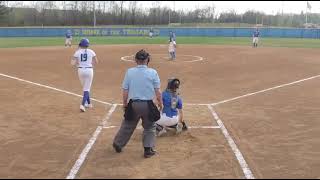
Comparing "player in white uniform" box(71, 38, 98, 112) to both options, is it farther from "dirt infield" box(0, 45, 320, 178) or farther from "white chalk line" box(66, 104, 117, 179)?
"white chalk line" box(66, 104, 117, 179)

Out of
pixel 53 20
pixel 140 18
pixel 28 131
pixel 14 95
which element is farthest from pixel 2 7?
pixel 28 131

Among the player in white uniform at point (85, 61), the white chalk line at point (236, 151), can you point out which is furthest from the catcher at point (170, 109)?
the player in white uniform at point (85, 61)

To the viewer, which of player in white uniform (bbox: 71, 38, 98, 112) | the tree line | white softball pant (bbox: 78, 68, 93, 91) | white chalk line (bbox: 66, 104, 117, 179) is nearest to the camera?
white chalk line (bbox: 66, 104, 117, 179)

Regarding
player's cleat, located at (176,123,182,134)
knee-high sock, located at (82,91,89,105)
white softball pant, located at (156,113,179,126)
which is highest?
knee-high sock, located at (82,91,89,105)

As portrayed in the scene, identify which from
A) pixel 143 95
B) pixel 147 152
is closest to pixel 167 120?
pixel 147 152

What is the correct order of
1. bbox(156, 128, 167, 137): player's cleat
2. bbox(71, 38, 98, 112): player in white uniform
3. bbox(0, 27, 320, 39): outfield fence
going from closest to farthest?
1. bbox(156, 128, 167, 137): player's cleat
2. bbox(71, 38, 98, 112): player in white uniform
3. bbox(0, 27, 320, 39): outfield fence

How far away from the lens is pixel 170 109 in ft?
29.6

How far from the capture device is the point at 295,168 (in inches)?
281

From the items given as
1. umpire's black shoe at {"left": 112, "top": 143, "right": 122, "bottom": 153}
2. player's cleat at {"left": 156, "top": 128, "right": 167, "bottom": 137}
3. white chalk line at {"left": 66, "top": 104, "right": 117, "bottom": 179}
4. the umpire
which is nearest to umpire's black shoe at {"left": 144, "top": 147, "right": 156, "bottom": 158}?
the umpire

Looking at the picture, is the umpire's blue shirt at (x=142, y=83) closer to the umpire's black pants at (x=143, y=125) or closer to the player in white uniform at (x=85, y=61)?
the umpire's black pants at (x=143, y=125)

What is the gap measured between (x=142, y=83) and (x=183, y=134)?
2.09 meters

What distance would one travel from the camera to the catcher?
8984 millimetres

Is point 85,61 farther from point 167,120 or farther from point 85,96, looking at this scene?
point 167,120

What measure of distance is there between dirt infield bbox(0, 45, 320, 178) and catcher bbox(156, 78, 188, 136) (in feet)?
1.03
